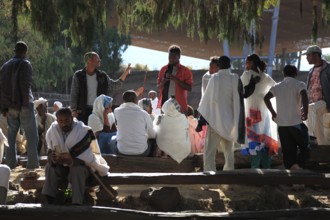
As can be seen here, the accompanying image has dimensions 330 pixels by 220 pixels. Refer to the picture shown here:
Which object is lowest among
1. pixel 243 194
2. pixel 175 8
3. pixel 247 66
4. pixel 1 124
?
pixel 243 194

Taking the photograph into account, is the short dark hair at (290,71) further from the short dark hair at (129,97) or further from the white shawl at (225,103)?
the short dark hair at (129,97)

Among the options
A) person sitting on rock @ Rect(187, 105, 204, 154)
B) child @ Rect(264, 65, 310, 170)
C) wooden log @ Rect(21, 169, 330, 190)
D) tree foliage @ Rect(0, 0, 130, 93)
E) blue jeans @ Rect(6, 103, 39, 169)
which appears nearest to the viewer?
wooden log @ Rect(21, 169, 330, 190)

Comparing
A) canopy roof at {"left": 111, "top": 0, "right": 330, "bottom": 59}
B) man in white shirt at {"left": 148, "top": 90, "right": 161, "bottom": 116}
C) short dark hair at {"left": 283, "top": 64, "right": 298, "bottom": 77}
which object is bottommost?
man in white shirt at {"left": 148, "top": 90, "right": 161, "bottom": 116}

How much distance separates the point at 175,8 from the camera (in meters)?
7.50

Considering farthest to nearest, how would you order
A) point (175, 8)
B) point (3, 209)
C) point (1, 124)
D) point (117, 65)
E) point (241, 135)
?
point (117, 65), point (1, 124), point (175, 8), point (241, 135), point (3, 209)

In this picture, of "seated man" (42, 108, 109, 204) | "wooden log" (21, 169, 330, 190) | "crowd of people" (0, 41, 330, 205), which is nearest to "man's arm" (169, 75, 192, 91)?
"crowd of people" (0, 41, 330, 205)

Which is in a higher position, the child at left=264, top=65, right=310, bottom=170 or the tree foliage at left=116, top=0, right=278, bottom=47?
the tree foliage at left=116, top=0, right=278, bottom=47

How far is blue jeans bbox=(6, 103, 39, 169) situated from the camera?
25.7 ft

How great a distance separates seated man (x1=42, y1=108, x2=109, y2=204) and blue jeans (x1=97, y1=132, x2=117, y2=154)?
7.40 ft

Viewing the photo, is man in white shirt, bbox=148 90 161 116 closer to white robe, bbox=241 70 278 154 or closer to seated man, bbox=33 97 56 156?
seated man, bbox=33 97 56 156

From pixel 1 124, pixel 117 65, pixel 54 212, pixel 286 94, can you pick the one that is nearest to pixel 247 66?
pixel 286 94

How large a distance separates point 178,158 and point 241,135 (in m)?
1.09

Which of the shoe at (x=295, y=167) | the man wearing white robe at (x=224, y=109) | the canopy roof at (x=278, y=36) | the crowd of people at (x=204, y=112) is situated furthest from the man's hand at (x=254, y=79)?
the canopy roof at (x=278, y=36)

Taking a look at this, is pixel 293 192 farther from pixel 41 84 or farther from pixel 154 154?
pixel 41 84
